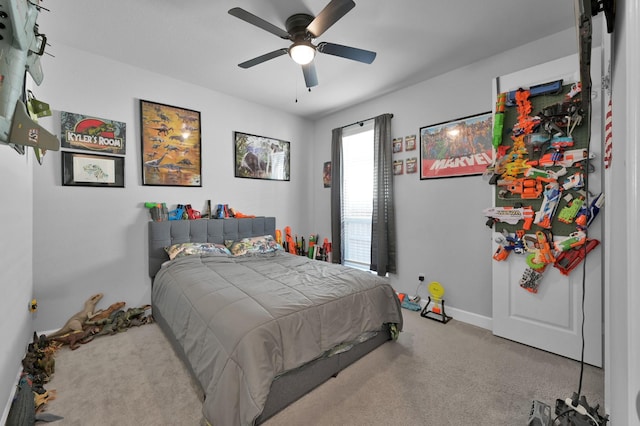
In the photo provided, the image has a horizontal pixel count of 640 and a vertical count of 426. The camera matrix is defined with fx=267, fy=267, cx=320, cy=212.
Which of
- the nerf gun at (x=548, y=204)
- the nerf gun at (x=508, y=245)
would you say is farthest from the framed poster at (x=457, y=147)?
the nerf gun at (x=508, y=245)

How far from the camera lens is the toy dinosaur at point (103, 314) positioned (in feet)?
8.63

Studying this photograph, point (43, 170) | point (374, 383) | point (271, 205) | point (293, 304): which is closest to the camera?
point (293, 304)

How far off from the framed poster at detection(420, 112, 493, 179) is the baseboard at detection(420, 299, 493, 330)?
1538 millimetres

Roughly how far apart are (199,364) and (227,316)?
37 centimetres

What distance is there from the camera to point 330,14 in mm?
1767

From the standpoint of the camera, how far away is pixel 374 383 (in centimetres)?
192

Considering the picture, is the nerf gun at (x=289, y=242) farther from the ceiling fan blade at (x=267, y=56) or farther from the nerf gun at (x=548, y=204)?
the nerf gun at (x=548, y=204)

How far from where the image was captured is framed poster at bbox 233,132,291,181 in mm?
3873

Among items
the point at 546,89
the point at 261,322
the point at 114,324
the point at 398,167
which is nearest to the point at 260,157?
the point at 398,167

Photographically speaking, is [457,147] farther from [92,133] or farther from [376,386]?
[92,133]

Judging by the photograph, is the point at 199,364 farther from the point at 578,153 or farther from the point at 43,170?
the point at 578,153

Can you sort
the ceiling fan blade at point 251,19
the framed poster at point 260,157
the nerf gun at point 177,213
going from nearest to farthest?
the ceiling fan blade at point 251,19
the nerf gun at point 177,213
the framed poster at point 260,157

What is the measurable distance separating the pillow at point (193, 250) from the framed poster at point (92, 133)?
119 cm

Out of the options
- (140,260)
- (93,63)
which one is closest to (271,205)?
(140,260)
